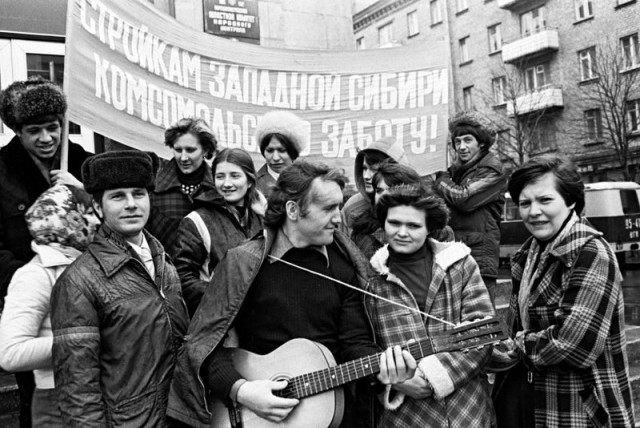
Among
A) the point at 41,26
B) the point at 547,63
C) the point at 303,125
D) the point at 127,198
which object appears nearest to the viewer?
the point at 127,198

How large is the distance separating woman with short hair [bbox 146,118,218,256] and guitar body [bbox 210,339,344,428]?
56.8 inches

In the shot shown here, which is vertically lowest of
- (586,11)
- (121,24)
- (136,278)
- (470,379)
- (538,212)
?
(470,379)

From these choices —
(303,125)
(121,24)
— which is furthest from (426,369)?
(121,24)

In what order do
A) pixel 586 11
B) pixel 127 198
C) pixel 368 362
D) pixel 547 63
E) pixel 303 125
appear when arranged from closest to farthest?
pixel 368 362 < pixel 127 198 < pixel 303 125 < pixel 586 11 < pixel 547 63

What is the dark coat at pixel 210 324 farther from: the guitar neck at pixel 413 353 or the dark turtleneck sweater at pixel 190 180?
the dark turtleneck sweater at pixel 190 180

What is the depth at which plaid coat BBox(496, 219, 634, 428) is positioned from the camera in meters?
2.67

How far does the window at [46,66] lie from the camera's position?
588cm

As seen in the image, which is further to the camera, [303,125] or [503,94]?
[503,94]

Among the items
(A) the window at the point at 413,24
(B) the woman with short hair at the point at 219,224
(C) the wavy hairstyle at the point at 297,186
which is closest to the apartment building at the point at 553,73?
(A) the window at the point at 413,24

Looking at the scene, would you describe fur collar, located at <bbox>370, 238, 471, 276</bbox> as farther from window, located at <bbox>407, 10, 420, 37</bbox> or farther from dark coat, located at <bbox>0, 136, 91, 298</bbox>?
window, located at <bbox>407, 10, 420, 37</bbox>

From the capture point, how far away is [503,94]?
30.2 meters

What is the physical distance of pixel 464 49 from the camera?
120 feet

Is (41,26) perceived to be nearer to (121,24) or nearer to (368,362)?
(121,24)

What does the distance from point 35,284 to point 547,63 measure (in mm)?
32682
